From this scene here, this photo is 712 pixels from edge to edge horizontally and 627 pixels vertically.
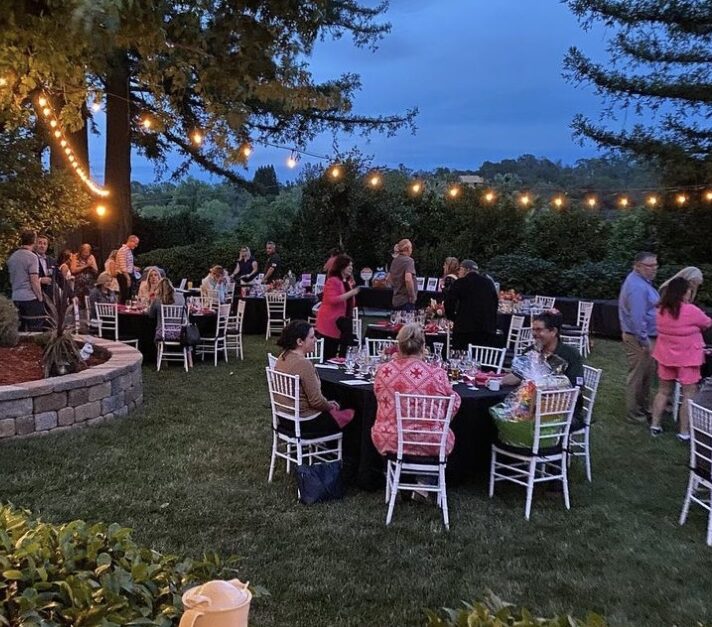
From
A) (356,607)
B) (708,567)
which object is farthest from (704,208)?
(356,607)

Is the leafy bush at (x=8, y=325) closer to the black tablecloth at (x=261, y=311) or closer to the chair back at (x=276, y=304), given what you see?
the chair back at (x=276, y=304)

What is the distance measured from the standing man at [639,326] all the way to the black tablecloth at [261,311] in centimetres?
687

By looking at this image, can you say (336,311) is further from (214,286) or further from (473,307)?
(214,286)

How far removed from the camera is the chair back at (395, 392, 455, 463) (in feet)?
14.1

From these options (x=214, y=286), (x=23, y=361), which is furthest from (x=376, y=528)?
(x=214, y=286)

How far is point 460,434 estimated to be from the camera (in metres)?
4.87

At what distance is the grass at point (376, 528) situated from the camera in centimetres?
341

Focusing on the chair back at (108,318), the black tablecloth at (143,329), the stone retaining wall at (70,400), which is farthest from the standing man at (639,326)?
the chair back at (108,318)

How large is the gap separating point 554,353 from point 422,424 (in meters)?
1.27

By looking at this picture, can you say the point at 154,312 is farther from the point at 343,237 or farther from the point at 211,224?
the point at 211,224

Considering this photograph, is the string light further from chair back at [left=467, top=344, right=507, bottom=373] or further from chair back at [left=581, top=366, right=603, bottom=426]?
chair back at [left=581, top=366, right=603, bottom=426]

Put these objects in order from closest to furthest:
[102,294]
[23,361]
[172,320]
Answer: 1. [23,361]
2. [172,320]
3. [102,294]

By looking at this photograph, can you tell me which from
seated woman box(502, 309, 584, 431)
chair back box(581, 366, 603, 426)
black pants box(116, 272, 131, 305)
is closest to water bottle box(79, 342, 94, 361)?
seated woman box(502, 309, 584, 431)

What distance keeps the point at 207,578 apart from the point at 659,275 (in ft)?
47.8
